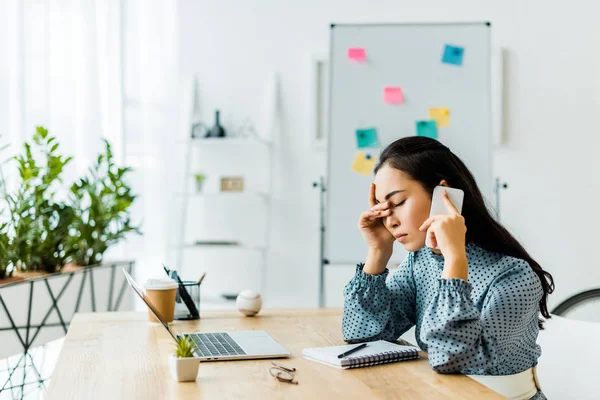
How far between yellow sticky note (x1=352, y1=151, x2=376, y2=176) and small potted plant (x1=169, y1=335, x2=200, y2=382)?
2318 millimetres

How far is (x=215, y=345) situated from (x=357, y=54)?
231 cm

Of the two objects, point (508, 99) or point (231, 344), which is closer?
point (231, 344)

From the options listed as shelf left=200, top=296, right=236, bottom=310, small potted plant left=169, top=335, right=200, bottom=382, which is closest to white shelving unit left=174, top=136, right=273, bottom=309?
shelf left=200, top=296, right=236, bottom=310

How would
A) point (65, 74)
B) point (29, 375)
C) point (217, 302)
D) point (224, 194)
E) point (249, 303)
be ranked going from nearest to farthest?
point (249, 303), point (29, 375), point (65, 74), point (224, 194), point (217, 302)

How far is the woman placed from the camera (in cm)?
123

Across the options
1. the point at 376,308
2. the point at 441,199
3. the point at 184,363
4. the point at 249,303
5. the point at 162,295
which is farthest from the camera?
the point at 249,303

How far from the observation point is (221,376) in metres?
1.19

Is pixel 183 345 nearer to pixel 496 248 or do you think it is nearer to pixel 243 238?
pixel 496 248

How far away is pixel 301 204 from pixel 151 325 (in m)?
2.53

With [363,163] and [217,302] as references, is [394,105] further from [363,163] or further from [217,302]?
[217,302]

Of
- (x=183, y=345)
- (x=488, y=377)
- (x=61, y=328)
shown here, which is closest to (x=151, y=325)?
(x=183, y=345)

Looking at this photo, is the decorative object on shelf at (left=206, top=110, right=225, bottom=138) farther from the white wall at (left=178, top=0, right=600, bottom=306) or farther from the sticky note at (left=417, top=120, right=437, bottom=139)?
the sticky note at (left=417, top=120, right=437, bottom=139)

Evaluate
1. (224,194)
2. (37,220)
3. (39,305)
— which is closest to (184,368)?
(39,305)

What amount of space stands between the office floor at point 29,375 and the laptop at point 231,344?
4.26 feet
